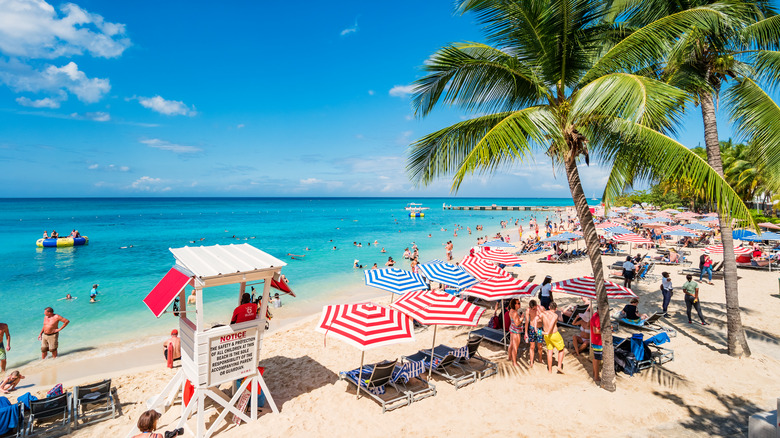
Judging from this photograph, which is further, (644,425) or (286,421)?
(286,421)

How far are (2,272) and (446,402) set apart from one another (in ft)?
108

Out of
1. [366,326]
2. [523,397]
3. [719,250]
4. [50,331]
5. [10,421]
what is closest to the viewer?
[10,421]

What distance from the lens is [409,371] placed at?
7066mm

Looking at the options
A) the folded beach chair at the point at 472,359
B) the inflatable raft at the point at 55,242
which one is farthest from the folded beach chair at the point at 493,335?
the inflatable raft at the point at 55,242

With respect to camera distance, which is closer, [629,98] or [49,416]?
[629,98]

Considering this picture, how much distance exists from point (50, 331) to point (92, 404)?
466 cm

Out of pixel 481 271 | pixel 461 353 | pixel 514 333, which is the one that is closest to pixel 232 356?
pixel 461 353

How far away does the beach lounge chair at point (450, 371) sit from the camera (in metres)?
7.23

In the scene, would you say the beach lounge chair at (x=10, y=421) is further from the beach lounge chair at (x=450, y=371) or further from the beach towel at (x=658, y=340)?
the beach towel at (x=658, y=340)

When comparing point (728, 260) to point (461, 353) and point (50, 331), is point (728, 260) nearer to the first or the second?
point (461, 353)

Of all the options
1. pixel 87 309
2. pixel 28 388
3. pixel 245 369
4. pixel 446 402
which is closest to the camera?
pixel 245 369

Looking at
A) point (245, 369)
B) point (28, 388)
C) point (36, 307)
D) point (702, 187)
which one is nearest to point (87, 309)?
point (36, 307)

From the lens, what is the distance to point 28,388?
28.1ft

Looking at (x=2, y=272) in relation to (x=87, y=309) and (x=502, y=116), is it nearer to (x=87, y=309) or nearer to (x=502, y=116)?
(x=87, y=309)
